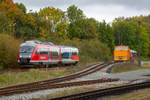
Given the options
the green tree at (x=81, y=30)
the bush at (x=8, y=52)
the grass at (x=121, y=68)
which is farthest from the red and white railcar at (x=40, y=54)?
the green tree at (x=81, y=30)

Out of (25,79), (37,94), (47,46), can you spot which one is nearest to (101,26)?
(47,46)

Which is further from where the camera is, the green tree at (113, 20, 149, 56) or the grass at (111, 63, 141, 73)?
the green tree at (113, 20, 149, 56)

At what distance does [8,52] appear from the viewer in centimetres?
2678

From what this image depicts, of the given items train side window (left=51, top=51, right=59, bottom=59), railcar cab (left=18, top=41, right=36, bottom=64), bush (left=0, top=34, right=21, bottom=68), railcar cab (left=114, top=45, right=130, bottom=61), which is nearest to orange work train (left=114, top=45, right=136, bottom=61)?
railcar cab (left=114, top=45, right=130, bottom=61)

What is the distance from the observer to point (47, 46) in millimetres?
30312

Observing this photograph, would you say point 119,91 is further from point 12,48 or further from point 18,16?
point 18,16

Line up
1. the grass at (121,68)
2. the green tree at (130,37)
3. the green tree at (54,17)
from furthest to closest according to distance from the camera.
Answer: the green tree at (130,37), the green tree at (54,17), the grass at (121,68)

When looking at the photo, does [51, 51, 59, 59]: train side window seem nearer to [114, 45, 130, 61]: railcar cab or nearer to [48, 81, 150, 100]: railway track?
[114, 45, 130, 61]: railcar cab

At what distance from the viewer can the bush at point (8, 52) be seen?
→ 26344 millimetres

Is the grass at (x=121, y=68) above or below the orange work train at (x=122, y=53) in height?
below

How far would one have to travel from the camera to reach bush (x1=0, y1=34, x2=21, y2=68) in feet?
86.4

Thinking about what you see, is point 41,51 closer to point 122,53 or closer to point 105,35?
point 122,53

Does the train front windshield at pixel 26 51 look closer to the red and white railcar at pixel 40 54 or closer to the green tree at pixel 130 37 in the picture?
the red and white railcar at pixel 40 54

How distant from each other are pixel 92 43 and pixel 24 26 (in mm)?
17298
